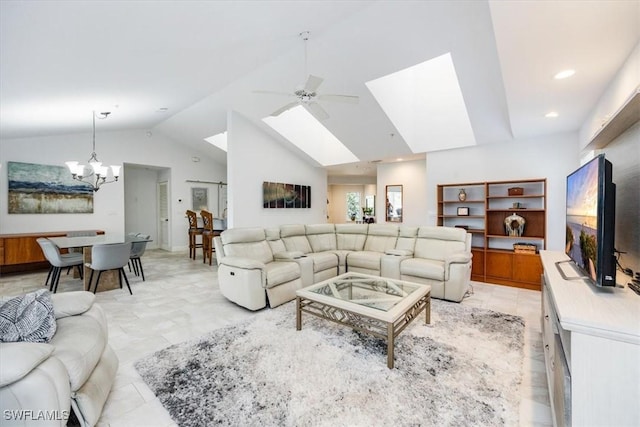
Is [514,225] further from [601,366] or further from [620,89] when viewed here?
[601,366]

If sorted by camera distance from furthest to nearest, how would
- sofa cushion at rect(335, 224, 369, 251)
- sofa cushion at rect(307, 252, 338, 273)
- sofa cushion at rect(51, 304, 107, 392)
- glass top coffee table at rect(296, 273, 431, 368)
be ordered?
sofa cushion at rect(335, 224, 369, 251) < sofa cushion at rect(307, 252, 338, 273) < glass top coffee table at rect(296, 273, 431, 368) < sofa cushion at rect(51, 304, 107, 392)

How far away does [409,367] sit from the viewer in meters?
2.13

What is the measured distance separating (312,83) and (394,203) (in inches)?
190

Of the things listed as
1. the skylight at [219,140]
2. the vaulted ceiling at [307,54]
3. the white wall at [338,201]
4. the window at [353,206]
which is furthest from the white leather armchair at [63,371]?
the window at [353,206]

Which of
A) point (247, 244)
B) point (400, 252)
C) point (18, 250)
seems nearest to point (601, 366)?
point (400, 252)

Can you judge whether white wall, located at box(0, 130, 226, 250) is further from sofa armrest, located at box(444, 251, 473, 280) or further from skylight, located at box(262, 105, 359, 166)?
sofa armrest, located at box(444, 251, 473, 280)

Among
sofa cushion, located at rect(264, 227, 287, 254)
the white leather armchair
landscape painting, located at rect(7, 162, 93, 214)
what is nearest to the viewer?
the white leather armchair

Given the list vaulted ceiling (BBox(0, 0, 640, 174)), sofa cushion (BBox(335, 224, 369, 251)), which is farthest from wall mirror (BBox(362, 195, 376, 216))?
vaulted ceiling (BBox(0, 0, 640, 174))

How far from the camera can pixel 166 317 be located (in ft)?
10.3

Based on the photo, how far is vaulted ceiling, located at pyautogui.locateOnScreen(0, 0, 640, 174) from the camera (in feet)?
6.15

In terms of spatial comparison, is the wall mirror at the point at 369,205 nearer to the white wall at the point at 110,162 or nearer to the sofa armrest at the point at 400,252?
the white wall at the point at 110,162

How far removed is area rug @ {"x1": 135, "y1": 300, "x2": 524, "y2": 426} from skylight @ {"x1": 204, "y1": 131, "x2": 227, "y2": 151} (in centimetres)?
568

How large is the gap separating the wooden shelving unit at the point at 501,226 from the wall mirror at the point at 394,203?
1669mm

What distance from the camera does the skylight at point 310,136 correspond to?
604cm
